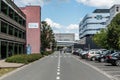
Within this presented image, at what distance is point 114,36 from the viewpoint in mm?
66125

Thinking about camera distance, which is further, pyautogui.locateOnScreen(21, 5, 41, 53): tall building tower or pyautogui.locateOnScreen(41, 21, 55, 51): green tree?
pyautogui.locateOnScreen(41, 21, 55, 51): green tree

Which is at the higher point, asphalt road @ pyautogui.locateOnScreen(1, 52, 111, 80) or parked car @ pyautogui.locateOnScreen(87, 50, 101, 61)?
parked car @ pyautogui.locateOnScreen(87, 50, 101, 61)

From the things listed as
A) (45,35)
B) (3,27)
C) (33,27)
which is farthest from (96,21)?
(3,27)

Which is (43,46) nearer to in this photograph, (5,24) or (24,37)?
(24,37)

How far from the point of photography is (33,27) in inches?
3939

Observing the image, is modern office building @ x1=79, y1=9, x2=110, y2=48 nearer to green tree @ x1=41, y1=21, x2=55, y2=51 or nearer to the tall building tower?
green tree @ x1=41, y1=21, x2=55, y2=51

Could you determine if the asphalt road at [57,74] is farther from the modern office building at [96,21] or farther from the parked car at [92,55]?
the modern office building at [96,21]

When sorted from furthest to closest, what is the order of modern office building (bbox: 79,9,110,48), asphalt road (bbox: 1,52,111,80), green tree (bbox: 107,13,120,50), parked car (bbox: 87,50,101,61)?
modern office building (bbox: 79,9,110,48) → green tree (bbox: 107,13,120,50) → parked car (bbox: 87,50,101,61) → asphalt road (bbox: 1,52,111,80)

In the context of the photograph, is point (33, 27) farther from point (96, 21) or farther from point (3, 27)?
point (96, 21)

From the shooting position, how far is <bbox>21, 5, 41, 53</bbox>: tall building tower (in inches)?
3915

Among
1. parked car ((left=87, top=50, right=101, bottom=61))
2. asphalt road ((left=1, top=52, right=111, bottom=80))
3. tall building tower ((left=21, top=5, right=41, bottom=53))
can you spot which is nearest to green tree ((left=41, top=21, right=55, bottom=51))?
tall building tower ((left=21, top=5, right=41, bottom=53))

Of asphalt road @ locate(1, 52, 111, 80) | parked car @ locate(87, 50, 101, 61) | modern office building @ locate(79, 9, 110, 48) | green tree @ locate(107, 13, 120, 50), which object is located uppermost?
modern office building @ locate(79, 9, 110, 48)

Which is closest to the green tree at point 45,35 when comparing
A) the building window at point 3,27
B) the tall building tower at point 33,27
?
the tall building tower at point 33,27

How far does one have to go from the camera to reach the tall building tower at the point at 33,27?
326ft
